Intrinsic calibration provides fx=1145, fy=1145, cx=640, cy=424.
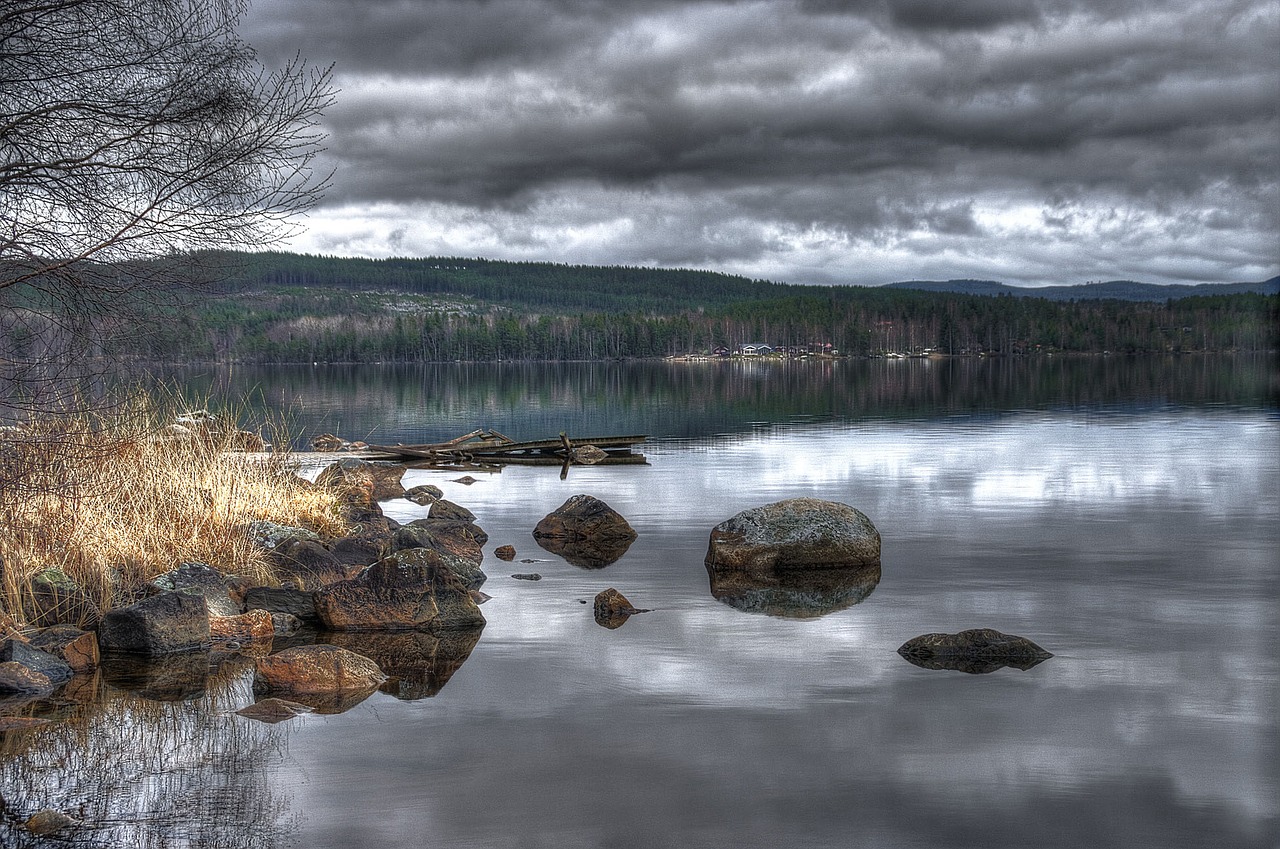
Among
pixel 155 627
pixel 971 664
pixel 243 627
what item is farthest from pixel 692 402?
pixel 155 627

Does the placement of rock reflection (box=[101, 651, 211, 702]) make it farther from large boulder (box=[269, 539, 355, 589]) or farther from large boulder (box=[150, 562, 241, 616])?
large boulder (box=[269, 539, 355, 589])

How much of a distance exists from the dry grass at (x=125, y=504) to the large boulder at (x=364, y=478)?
4440 mm

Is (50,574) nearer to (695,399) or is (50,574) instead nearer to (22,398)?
(22,398)

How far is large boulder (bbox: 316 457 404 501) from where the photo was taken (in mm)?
24609

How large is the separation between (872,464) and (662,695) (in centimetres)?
2499

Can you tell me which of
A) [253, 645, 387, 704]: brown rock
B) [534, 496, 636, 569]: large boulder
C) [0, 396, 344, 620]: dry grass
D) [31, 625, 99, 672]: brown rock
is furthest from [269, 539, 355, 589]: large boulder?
[534, 496, 636, 569]: large boulder

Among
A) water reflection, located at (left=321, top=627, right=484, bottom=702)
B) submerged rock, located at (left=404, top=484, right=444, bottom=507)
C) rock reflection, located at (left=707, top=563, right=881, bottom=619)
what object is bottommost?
rock reflection, located at (left=707, top=563, right=881, bottom=619)

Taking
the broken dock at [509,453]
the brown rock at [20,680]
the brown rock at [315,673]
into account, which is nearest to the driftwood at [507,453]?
the broken dock at [509,453]

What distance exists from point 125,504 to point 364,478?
1087cm

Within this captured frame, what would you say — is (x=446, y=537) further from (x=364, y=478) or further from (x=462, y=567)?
(x=364, y=478)

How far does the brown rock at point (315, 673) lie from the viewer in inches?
460

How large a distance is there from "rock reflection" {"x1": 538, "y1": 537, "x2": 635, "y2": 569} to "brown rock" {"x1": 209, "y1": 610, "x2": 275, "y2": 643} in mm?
6157

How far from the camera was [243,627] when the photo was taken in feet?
45.3

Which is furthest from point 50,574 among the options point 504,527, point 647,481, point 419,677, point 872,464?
point 872,464
